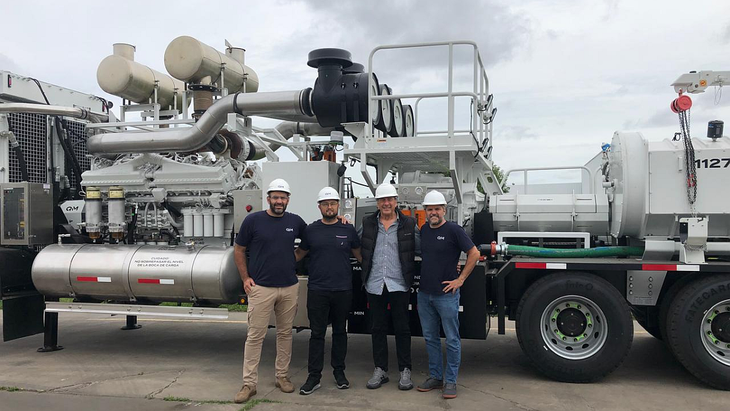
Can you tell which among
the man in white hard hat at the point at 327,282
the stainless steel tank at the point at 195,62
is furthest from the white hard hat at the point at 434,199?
the stainless steel tank at the point at 195,62

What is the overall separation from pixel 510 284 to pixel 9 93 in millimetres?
7447

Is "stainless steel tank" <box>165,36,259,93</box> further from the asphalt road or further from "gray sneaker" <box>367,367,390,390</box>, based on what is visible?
"gray sneaker" <box>367,367,390,390</box>

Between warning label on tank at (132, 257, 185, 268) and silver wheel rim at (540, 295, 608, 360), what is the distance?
4.48 metres

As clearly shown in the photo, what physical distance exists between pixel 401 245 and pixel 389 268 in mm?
269

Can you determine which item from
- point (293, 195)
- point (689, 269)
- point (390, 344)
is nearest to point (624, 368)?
point (689, 269)

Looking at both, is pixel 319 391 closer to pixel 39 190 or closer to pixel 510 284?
pixel 510 284

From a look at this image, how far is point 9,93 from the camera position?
8102 mm

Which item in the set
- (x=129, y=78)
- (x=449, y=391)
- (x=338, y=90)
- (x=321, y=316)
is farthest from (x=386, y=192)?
(x=129, y=78)

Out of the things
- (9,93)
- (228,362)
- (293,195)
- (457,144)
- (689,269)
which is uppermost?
(9,93)

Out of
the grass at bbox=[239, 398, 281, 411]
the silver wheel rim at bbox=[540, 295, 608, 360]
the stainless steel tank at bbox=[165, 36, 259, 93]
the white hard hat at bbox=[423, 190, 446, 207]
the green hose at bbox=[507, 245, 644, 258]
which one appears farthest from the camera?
the stainless steel tank at bbox=[165, 36, 259, 93]

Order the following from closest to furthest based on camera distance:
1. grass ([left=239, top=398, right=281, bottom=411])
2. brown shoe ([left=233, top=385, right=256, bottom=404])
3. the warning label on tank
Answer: grass ([left=239, top=398, right=281, bottom=411])
brown shoe ([left=233, top=385, right=256, bottom=404])
the warning label on tank

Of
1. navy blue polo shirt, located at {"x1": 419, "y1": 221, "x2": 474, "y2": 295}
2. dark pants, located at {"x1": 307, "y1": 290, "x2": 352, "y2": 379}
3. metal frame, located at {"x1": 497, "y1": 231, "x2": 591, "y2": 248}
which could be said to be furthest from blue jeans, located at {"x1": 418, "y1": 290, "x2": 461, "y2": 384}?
metal frame, located at {"x1": 497, "y1": 231, "x2": 591, "y2": 248}

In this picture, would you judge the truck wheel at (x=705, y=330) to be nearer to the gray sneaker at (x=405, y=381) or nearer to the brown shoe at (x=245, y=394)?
the gray sneaker at (x=405, y=381)

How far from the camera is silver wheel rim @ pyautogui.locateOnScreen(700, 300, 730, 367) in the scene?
5836 millimetres
